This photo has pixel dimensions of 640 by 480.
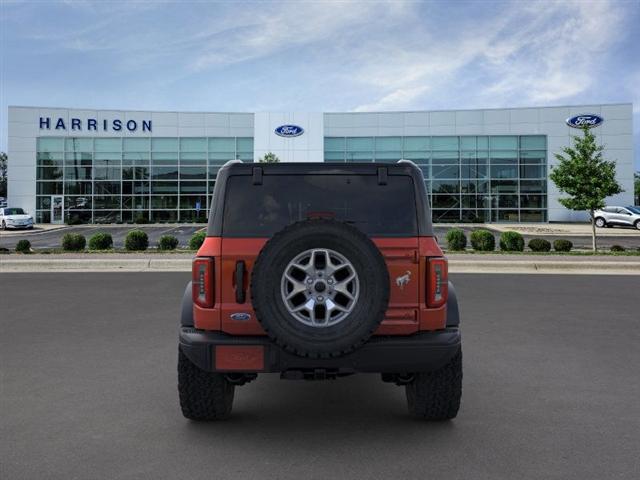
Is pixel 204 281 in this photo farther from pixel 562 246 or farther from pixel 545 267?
pixel 562 246

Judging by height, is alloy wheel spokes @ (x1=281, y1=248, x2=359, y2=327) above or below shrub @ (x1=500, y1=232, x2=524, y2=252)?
below

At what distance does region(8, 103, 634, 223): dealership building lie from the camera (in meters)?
44.5

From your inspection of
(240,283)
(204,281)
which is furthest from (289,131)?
(240,283)

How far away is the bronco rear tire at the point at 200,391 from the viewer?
13.3 ft

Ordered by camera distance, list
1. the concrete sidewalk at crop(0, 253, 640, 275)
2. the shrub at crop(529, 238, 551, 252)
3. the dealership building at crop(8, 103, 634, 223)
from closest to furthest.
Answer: the concrete sidewalk at crop(0, 253, 640, 275)
the shrub at crop(529, 238, 551, 252)
the dealership building at crop(8, 103, 634, 223)

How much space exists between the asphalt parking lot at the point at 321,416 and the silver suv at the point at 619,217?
33125 millimetres

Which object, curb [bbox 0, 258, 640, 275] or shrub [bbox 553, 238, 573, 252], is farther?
shrub [bbox 553, 238, 573, 252]

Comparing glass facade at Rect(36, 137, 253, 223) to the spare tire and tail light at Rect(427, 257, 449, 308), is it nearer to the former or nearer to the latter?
tail light at Rect(427, 257, 449, 308)

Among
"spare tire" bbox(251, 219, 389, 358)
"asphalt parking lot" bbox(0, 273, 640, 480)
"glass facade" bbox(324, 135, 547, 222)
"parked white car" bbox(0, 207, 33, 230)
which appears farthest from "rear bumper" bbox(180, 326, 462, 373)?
"glass facade" bbox(324, 135, 547, 222)

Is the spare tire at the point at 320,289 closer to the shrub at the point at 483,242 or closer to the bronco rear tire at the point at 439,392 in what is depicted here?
the bronco rear tire at the point at 439,392

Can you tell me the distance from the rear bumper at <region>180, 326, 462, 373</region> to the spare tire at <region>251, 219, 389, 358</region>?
205 mm

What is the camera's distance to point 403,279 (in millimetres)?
3732

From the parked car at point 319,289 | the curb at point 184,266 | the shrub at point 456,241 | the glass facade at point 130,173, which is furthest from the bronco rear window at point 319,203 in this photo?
the glass facade at point 130,173

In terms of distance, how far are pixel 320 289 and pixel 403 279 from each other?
23.8 inches
